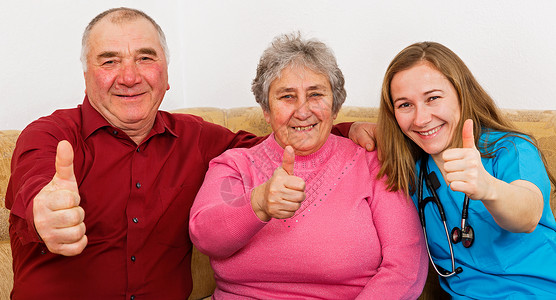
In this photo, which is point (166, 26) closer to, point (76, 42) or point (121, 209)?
point (76, 42)

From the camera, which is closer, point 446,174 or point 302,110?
point 446,174

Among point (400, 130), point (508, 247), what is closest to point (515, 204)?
point (508, 247)

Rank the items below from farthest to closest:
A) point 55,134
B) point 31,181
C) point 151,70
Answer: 1. point 151,70
2. point 55,134
3. point 31,181

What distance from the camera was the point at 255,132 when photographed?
8.13 feet

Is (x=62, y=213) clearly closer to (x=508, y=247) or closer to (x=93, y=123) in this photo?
(x=93, y=123)

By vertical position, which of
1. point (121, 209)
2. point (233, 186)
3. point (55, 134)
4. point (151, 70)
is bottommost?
point (121, 209)

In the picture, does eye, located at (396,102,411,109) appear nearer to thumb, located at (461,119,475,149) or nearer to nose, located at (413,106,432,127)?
nose, located at (413,106,432,127)

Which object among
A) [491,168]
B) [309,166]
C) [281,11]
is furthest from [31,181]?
[281,11]

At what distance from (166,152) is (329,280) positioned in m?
0.73

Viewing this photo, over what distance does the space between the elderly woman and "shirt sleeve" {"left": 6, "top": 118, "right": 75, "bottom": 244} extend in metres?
0.47

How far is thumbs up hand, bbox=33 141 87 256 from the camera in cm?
117

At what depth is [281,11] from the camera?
3.04 m

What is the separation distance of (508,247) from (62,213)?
126 cm

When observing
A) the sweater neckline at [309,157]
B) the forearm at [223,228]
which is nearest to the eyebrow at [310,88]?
the sweater neckline at [309,157]
